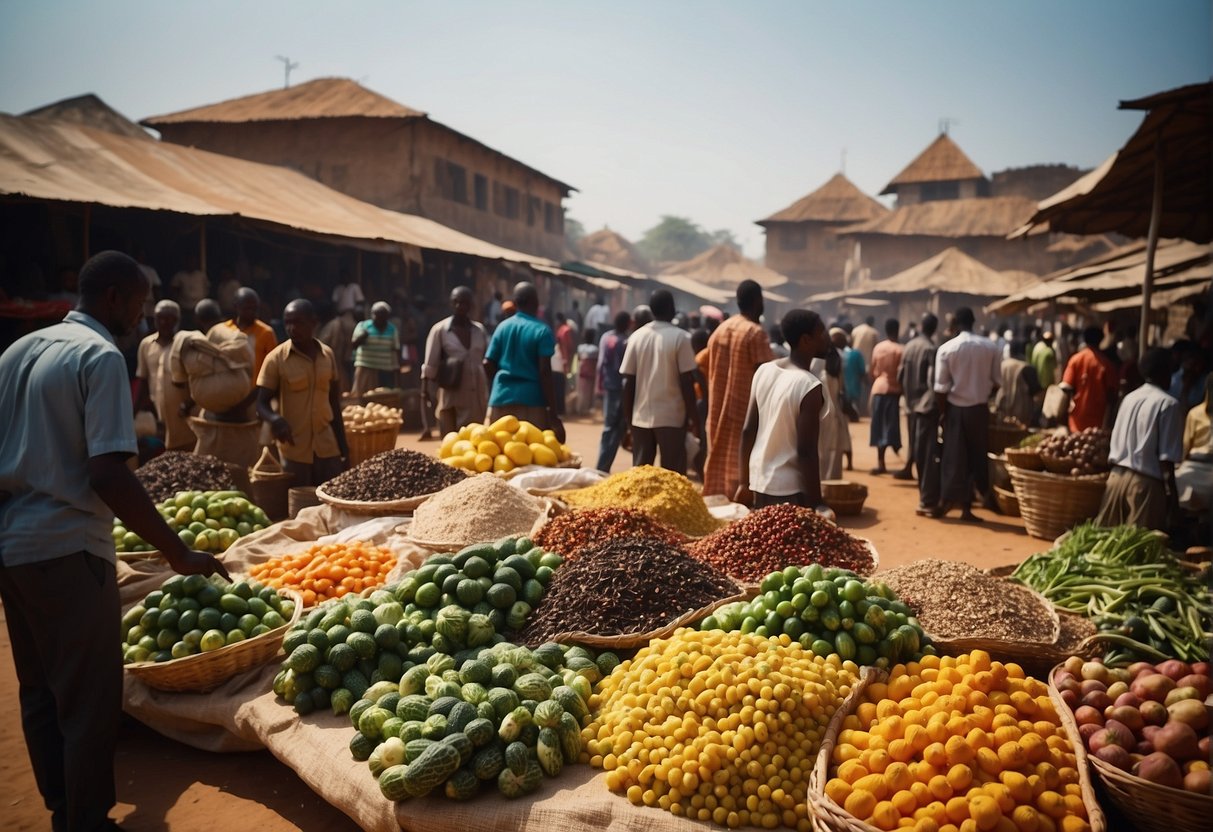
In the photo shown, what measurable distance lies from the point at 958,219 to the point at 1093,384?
22794mm

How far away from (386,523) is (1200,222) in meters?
11.5

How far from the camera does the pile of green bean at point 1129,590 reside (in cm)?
380

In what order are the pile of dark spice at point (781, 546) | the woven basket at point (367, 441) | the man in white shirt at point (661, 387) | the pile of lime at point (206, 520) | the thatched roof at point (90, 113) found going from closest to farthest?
the pile of dark spice at point (781, 546) → the pile of lime at point (206, 520) → the man in white shirt at point (661, 387) → the woven basket at point (367, 441) → the thatched roof at point (90, 113)

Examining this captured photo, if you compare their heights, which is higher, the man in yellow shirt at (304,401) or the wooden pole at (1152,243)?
the wooden pole at (1152,243)

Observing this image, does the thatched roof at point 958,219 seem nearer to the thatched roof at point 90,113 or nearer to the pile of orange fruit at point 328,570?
the thatched roof at point 90,113

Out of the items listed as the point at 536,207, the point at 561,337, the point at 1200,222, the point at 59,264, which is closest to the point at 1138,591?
the point at 1200,222

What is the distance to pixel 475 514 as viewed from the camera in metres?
4.89

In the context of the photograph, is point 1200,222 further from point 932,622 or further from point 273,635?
point 273,635

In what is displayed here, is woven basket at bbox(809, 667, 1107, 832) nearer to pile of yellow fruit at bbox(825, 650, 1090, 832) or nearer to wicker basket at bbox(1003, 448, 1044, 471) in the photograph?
pile of yellow fruit at bbox(825, 650, 1090, 832)

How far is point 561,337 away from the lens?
17.7 metres

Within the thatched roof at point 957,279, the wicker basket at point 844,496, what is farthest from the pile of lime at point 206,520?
the thatched roof at point 957,279

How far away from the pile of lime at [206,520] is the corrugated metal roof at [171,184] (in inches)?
241

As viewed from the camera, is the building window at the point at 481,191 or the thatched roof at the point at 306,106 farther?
the building window at the point at 481,191

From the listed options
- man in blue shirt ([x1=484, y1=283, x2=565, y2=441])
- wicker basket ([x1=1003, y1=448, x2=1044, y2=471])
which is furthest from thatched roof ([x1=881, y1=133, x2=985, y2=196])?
man in blue shirt ([x1=484, y1=283, x2=565, y2=441])
